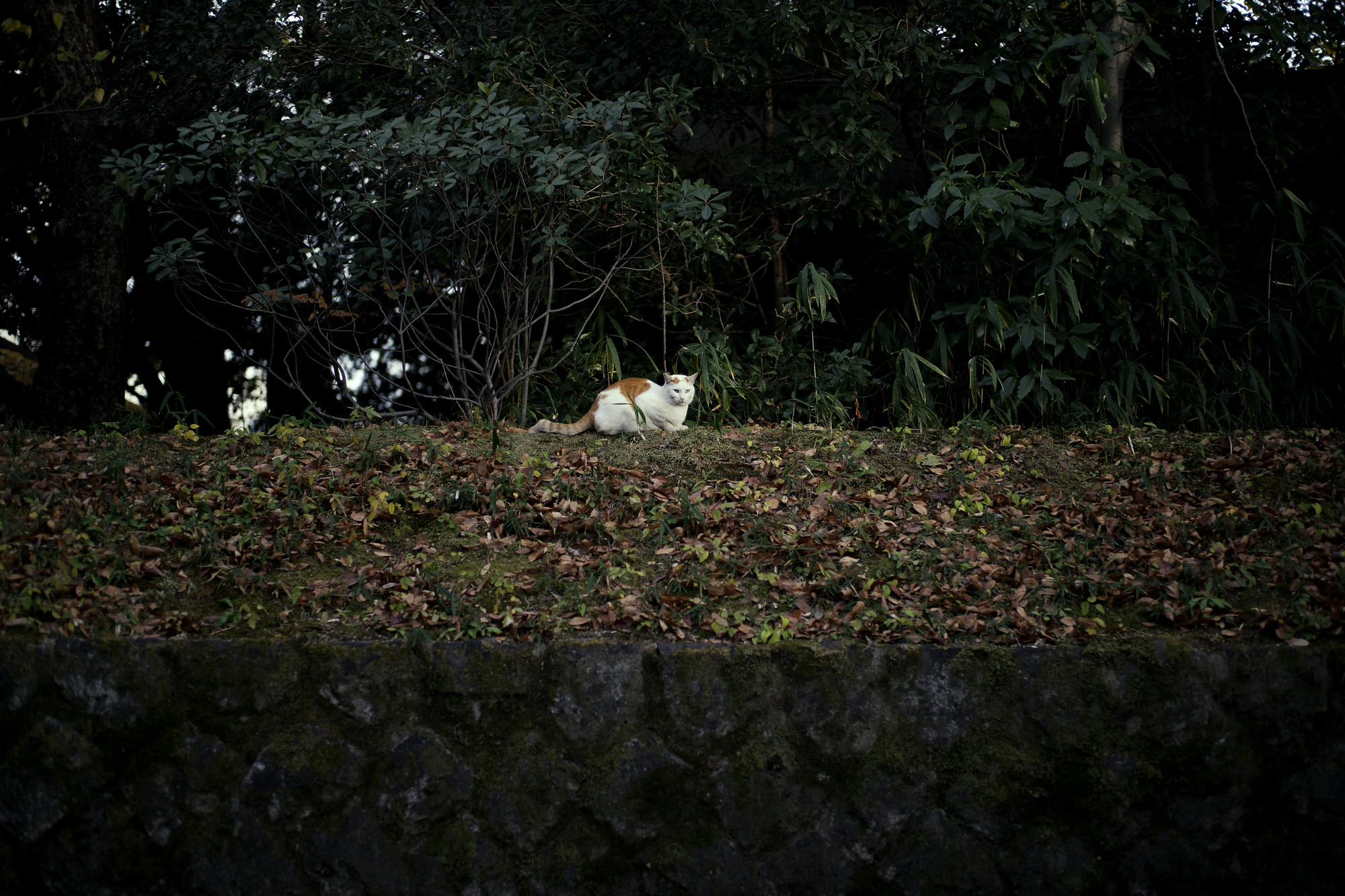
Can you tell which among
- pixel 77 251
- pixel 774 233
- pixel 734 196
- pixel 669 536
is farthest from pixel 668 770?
pixel 77 251

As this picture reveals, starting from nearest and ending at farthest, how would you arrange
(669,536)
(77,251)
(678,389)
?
1. (669,536)
2. (678,389)
3. (77,251)

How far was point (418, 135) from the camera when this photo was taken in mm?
4426

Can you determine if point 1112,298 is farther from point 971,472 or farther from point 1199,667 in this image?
point 1199,667

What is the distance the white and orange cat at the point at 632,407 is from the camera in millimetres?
4848

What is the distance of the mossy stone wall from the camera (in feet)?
9.27

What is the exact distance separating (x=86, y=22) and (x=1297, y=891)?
24.7 ft

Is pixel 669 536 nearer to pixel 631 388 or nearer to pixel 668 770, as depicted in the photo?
pixel 668 770

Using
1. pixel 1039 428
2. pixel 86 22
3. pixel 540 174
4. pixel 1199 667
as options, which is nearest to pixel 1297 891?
pixel 1199 667

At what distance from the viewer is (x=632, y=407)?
4863 millimetres

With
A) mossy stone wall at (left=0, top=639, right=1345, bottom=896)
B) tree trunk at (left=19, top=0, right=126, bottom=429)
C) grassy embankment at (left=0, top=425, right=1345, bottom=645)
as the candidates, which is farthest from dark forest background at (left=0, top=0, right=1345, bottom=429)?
mossy stone wall at (left=0, top=639, right=1345, bottom=896)

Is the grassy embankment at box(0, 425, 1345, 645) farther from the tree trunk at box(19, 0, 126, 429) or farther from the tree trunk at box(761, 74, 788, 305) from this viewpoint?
the tree trunk at box(761, 74, 788, 305)

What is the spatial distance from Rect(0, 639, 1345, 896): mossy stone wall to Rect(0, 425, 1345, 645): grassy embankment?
17 cm

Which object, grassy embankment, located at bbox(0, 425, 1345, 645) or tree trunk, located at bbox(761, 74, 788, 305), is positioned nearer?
grassy embankment, located at bbox(0, 425, 1345, 645)

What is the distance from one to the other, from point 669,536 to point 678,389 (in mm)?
1307
